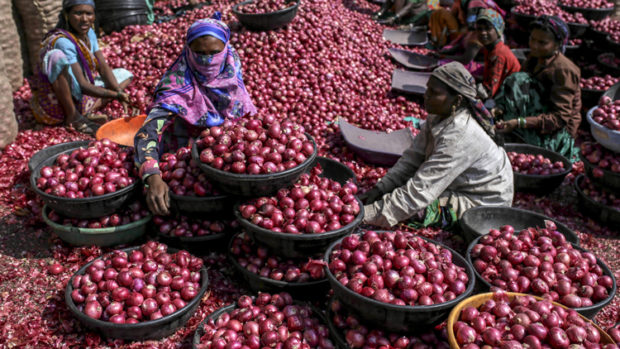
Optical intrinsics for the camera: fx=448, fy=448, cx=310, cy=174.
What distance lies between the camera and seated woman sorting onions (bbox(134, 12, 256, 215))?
396cm

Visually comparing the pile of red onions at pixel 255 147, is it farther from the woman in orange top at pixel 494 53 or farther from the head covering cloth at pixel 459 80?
the woman in orange top at pixel 494 53

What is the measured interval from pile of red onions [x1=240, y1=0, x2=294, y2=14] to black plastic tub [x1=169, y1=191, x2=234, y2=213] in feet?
16.5

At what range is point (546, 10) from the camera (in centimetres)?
993

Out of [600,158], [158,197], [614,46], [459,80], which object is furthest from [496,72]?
[158,197]

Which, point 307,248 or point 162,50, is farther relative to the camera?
point 162,50

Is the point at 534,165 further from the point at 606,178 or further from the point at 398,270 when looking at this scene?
the point at 398,270

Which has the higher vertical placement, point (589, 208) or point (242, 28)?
point (242, 28)

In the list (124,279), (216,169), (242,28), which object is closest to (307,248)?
(216,169)

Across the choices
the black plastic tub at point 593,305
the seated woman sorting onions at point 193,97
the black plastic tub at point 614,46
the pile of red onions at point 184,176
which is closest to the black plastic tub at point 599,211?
the black plastic tub at point 593,305

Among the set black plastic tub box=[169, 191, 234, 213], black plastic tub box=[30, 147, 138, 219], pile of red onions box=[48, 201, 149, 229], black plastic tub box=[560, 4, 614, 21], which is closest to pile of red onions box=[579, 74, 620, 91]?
black plastic tub box=[560, 4, 614, 21]

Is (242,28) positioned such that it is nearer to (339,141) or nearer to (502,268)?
(339,141)

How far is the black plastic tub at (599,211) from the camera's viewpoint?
483 centimetres

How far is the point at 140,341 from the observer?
3.09 m

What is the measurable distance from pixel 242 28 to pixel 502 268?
20.6 ft
